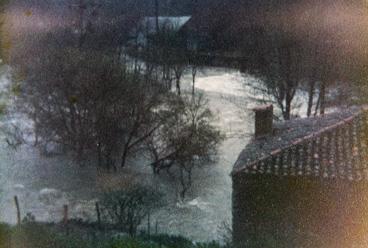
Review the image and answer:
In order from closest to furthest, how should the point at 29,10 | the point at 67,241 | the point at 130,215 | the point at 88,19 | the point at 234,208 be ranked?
the point at 67,241 < the point at 234,208 < the point at 130,215 < the point at 29,10 < the point at 88,19

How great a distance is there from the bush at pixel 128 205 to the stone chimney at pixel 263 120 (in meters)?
4.44

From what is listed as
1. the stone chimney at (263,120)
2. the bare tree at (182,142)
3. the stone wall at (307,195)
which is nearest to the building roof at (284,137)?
the stone wall at (307,195)

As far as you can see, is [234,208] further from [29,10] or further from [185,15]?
[185,15]

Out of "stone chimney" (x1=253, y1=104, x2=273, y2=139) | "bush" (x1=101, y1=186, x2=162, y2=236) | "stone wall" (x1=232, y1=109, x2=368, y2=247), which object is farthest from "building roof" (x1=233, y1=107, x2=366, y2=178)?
"bush" (x1=101, y1=186, x2=162, y2=236)

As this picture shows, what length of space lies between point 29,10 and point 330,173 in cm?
3101

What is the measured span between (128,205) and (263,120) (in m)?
5.30

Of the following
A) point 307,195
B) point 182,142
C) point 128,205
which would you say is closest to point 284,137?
point 307,195

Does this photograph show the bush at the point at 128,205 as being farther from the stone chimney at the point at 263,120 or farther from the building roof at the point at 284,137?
the stone chimney at the point at 263,120

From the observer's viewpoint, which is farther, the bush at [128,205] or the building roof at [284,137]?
the bush at [128,205]

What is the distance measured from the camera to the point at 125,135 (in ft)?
93.2

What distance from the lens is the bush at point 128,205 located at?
1845 centimetres

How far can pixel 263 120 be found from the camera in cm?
1766

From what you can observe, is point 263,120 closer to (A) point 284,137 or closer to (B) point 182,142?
(A) point 284,137

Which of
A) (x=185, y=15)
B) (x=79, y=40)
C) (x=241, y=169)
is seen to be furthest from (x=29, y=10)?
(x=241, y=169)
